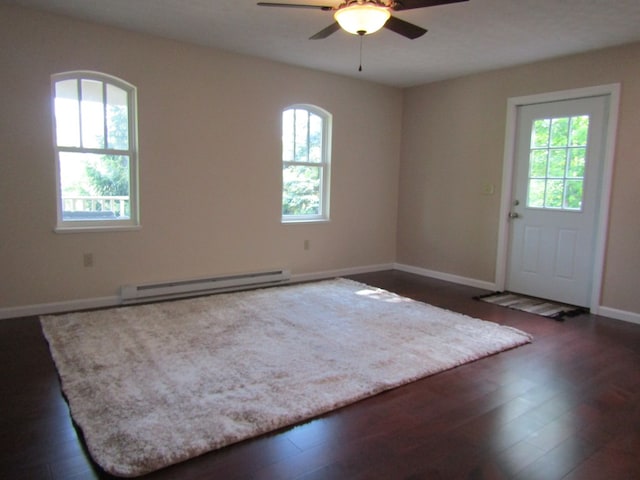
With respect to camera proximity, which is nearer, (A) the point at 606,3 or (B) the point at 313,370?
(B) the point at 313,370

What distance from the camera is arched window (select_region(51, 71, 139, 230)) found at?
4008 millimetres

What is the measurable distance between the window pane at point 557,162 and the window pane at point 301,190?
2.67 meters

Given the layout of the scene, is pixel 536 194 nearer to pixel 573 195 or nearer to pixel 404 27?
pixel 573 195

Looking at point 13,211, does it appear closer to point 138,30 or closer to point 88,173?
point 88,173

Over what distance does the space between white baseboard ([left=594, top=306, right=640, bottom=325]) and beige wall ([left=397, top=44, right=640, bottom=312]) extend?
46mm

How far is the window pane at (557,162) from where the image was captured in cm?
464

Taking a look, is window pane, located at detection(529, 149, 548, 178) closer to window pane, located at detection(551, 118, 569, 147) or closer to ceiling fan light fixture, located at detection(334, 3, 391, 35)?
window pane, located at detection(551, 118, 569, 147)

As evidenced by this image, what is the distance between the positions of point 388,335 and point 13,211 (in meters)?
3.33

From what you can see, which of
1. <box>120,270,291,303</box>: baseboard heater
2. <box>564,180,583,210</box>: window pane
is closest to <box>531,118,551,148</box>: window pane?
<box>564,180,583,210</box>: window pane

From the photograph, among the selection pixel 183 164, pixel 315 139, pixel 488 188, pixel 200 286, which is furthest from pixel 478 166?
pixel 200 286

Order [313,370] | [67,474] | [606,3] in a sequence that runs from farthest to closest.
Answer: [606,3]
[313,370]
[67,474]

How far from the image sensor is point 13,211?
3.76m

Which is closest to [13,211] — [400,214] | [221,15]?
[221,15]

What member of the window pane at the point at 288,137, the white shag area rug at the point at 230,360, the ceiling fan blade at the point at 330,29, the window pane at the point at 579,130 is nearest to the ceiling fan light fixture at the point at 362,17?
the ceiling fan blade at the point at 330,29
